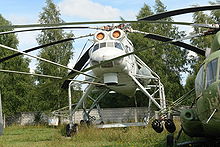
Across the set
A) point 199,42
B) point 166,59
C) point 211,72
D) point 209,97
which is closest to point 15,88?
point 166,59

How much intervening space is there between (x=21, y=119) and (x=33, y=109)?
225 cm

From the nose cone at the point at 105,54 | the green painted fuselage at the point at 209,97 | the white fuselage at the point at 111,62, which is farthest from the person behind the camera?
the white fuselage at the point at 111,62

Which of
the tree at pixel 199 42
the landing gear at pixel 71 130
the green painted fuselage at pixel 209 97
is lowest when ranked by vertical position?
the landing gear at pixel 71 130

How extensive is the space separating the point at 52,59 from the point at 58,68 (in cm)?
119

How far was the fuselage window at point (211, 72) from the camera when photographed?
→ 599 cm

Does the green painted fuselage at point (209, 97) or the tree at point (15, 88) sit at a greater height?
the tree at point (15, 88)

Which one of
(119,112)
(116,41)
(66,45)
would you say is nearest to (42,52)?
(66,45)

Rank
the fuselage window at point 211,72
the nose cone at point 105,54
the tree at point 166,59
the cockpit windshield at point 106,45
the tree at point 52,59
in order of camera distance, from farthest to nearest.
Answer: the tree at point 166,59 → the tree at point 52,59 → the cockpit windshield at point 106,45 → the nose cone at point 105,54 → the fuselage window at point 211,72

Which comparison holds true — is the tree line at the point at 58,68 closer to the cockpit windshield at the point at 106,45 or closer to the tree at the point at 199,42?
the tree at the point at 199,42

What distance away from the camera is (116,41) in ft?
47.0

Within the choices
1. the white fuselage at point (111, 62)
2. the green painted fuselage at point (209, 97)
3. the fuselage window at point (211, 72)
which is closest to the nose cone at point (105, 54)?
the white fuselage at point (111, 62)

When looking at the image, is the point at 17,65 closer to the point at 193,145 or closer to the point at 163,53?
the point at 163,53

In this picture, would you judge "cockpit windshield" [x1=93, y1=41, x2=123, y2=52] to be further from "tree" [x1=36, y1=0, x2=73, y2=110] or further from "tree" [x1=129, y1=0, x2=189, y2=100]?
"tree" [x1=129, y1=0, x2=189, y2=100]

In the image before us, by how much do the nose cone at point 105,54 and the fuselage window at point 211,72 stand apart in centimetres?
705
